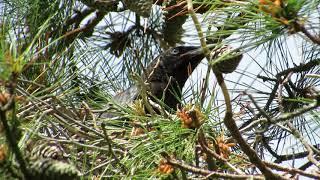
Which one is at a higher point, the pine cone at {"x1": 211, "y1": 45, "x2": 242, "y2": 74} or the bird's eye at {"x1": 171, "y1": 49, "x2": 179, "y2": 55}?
the pine cone at {"x1": 211, "y1": 45, "x2": 242, "y2": 74}

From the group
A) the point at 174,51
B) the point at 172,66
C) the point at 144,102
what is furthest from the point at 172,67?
the point at 144,102

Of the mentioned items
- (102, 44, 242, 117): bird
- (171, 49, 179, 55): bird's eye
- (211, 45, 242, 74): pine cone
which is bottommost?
(102, 44, 242, 117): bird

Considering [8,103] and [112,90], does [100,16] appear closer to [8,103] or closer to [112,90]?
[112,90]

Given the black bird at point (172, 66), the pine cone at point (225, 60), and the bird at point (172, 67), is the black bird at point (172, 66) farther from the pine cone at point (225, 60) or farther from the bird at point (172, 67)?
the pine cone at point (225, 60)

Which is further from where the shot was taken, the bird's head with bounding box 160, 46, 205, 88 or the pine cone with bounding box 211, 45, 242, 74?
the bird's head with bounding box 160, 46, 205, 88

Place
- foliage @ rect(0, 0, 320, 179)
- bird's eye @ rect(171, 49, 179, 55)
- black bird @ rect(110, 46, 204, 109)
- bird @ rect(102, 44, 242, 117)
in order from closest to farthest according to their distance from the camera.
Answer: foliage @ rect(0, 0, 320, 179)
bird @ rect(102, 44, 242, 117)
black bird @ rect(110, 46, 204, 109)
bird's eye @ rect(171, 49, 179, 55)

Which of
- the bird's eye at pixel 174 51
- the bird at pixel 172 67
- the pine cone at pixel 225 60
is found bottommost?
the bird at pixel 172 67

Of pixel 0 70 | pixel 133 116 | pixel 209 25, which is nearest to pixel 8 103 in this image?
pixel 0 70

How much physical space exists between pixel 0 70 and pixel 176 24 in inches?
111

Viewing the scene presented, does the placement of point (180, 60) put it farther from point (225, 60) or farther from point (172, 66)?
point (225, 60)

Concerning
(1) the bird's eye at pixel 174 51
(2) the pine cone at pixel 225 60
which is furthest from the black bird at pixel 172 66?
(2) the pine cone at pixel 225 60

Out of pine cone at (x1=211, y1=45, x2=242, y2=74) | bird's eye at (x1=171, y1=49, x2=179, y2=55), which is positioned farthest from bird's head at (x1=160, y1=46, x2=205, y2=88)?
pine cone at (x1=211, y1=45, x2=242, y2=74)

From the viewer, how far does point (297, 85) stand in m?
4.13

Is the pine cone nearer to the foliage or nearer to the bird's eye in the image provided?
the foliage
